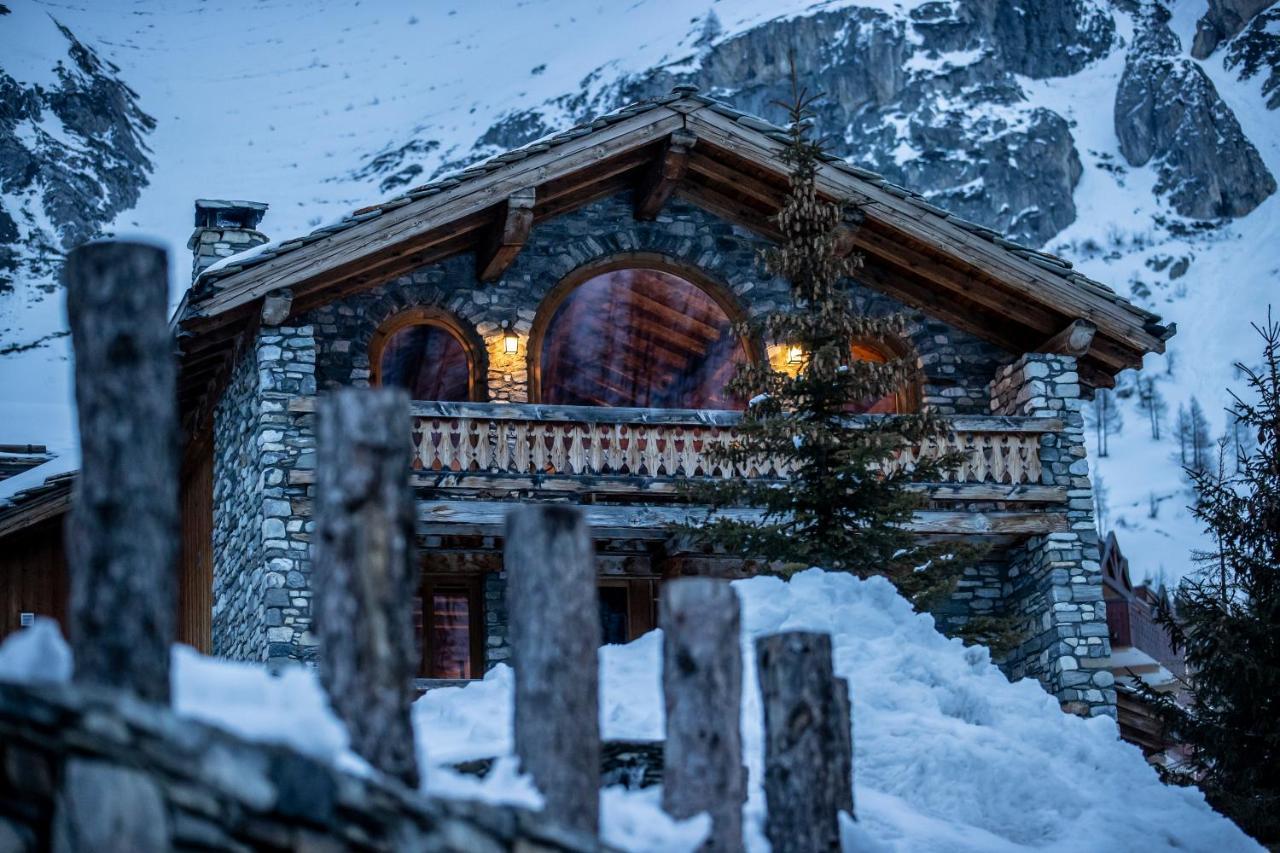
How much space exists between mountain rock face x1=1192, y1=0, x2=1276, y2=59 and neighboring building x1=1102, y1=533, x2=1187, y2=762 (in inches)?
3194

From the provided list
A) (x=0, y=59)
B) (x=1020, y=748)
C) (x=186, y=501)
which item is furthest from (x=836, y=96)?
(x=1020, y=748)

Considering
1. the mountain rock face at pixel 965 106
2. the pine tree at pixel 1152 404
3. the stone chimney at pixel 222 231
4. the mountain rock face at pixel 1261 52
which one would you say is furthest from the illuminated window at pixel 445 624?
the mountain rock face at pixel 1261 52

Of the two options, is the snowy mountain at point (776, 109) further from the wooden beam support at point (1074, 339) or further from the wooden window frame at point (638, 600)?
the wooden window frame at point (638, 600)

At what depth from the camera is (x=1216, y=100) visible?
97.2m

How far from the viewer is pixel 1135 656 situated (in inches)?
867

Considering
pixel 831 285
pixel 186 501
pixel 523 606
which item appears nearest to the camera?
pixel 523 606

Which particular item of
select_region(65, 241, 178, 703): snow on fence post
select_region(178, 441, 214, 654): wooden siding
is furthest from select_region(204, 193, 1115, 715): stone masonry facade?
select_region(65, 241, 178, 703): snow on fence post

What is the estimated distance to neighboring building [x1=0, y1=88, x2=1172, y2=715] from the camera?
56.2 feet

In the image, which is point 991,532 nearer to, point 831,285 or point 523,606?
point 831,285

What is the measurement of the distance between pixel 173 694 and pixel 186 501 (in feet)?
54.1

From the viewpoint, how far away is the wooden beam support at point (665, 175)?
18.5 metres

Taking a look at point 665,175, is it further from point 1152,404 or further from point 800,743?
point 1152,404

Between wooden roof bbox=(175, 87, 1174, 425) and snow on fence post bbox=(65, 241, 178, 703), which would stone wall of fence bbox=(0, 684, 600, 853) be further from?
wooden roof bbox=(175, 87, 1174, 425)

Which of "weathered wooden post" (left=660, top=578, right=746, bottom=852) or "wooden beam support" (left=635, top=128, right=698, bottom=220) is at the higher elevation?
"wooden beam support" (left=635, top=128, right=698, bottom=220)
